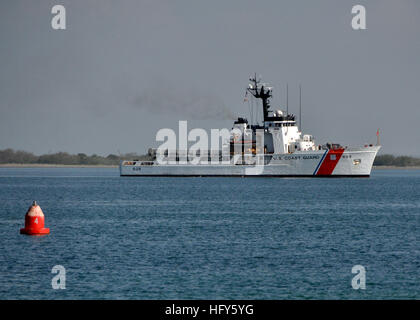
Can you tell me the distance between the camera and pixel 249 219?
5150 centimetres

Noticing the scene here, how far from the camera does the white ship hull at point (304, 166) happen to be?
106 metres

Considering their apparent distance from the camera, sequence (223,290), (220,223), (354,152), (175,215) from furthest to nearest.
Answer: (354,152), (175,215), (220,223), (223,290)

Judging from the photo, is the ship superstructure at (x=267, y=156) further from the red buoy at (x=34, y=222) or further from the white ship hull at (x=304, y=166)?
the red buoy at (x=34, y=222)

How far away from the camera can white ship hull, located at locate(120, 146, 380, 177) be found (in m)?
106

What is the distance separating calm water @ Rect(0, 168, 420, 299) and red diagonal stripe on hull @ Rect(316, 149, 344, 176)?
43.7 meters

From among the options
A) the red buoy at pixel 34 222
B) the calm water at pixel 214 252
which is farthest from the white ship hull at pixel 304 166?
the red buoy at pixel 34 222

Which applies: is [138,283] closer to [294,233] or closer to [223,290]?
[223,290]

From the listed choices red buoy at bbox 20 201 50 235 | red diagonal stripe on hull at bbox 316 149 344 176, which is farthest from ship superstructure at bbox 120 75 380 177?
red buoy at bbox 20 201 50 235

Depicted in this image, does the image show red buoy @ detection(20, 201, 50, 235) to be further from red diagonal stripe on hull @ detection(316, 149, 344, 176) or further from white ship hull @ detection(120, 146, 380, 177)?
red diagonal stripe on hull @ detection(316, 149, 344, 176)

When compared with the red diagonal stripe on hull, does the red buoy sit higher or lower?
lower

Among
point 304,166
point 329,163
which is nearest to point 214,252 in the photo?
point 329,163

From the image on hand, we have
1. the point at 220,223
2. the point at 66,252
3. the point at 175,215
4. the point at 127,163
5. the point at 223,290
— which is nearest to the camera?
the point at 223,290

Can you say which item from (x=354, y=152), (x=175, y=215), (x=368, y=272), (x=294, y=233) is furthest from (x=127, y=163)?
(x=368, y=272)

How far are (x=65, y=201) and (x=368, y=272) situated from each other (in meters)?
48.4
